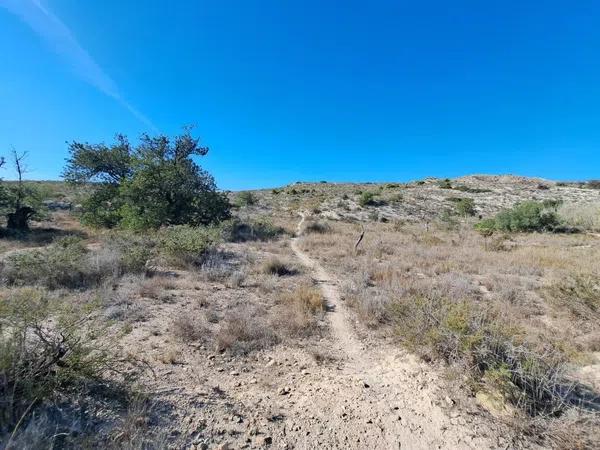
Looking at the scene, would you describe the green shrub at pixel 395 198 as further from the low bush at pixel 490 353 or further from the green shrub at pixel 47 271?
the green shrub at pixel 47 271

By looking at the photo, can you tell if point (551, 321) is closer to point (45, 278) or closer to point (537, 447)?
point (537, 447)

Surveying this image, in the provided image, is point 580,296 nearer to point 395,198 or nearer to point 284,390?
point 284,390

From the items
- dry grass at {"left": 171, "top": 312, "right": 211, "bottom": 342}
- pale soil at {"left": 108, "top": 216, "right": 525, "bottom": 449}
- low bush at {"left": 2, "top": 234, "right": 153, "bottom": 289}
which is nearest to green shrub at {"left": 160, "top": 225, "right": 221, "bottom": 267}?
low bush at {"left": 2, "top": 234, "right": 153, "bottom": 289}

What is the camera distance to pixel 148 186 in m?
16.9

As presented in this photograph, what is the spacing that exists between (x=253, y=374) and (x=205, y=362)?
0.80 m

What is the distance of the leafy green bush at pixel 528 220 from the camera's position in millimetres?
22094

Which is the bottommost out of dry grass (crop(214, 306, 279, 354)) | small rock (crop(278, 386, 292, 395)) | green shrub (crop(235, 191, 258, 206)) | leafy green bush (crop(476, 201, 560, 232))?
small rock (crop(278, 386, 292, 395))

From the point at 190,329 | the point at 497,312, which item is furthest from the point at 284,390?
the point at 497,312

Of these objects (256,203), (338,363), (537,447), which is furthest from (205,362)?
(256,203)

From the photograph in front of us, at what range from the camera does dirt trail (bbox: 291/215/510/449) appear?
3012 mm

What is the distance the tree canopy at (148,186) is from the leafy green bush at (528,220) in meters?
21.3

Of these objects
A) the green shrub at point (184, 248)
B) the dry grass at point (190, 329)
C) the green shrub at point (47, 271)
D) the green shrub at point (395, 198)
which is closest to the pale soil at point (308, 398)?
the dry grass at point (190, 329)

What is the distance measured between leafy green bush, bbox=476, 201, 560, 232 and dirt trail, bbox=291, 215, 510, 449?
2238 cm

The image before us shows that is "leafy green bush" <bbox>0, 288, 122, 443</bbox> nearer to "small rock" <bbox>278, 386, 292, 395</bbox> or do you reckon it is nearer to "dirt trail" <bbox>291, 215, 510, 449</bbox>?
"small rock" <bbox>278, 386, 292, 395</bbox>
